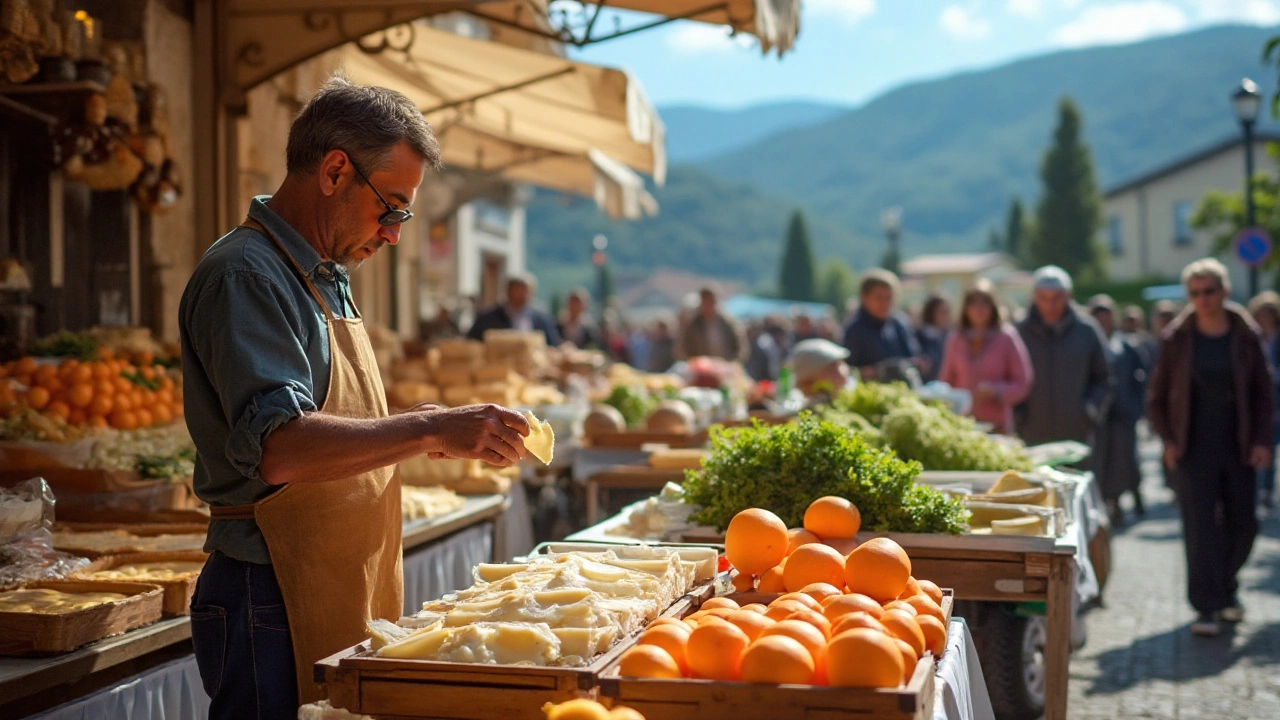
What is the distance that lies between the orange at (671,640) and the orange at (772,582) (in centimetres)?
89

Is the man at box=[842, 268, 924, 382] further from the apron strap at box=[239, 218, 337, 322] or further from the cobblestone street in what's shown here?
the apron strap at box=[239, 218, 337, 322]

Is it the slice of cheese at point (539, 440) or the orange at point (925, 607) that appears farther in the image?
the orange at point (925, 607)

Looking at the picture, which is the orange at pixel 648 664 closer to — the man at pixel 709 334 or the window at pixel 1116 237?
the man at pixel 709 334

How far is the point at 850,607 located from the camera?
2.60 meters

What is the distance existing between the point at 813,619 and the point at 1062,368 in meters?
7.01

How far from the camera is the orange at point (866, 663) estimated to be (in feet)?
7.00

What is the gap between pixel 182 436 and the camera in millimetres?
5066

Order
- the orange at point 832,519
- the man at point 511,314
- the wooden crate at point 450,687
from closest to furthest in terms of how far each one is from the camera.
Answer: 1. the wooden crate at point 450,687
2. the orange at point 832,519
3. the man at point 511,314

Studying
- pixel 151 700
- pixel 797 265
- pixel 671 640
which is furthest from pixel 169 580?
pixel 797 265

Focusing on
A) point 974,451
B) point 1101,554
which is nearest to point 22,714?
point 974,451

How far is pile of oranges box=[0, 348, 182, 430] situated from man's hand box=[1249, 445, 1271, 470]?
5992mm

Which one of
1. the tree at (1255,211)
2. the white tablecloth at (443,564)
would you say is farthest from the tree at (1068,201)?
the white tablecloth at (443,564)

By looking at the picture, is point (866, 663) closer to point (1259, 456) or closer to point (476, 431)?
point (476, 431)

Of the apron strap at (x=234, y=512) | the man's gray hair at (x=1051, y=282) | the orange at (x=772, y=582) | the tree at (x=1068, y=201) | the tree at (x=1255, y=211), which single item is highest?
the tree at (x=1068, y=201)
